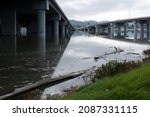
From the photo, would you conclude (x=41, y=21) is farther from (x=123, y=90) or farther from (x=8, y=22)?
(x=123, y=90)

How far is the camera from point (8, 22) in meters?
89.1

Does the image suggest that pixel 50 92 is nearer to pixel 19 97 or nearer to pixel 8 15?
pixel 19 97

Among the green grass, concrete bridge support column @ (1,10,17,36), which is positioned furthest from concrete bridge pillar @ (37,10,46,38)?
the green grass

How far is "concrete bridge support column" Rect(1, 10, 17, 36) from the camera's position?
88363mm

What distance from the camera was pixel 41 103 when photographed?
8.62 m

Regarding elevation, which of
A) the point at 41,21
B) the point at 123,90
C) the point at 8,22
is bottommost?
the point at 123,90

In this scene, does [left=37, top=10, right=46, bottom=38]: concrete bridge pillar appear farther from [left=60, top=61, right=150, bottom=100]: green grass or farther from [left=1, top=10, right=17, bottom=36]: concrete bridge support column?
[left=60, top=61, right=150, bottom=100]: green grass

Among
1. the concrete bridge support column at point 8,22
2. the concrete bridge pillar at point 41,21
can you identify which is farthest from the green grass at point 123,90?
the concrete bridge support column at point 8,22

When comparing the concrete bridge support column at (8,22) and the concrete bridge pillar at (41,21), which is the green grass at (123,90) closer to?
the concrete bridge pillar at (41,21)

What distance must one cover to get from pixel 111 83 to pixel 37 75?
8.89m

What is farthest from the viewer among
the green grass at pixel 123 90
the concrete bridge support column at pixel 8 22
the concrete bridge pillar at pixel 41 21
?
the concrete bridge support column at pixel 8 22

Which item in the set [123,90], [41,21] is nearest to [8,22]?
[41,21]

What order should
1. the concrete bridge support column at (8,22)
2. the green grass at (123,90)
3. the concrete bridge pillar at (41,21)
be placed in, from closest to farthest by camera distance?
the green grass at (123,90)
the concrete bridge pillar at (41,21)
the concrete bridge support column at (8,22)

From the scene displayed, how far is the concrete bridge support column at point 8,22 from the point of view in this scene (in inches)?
3479
